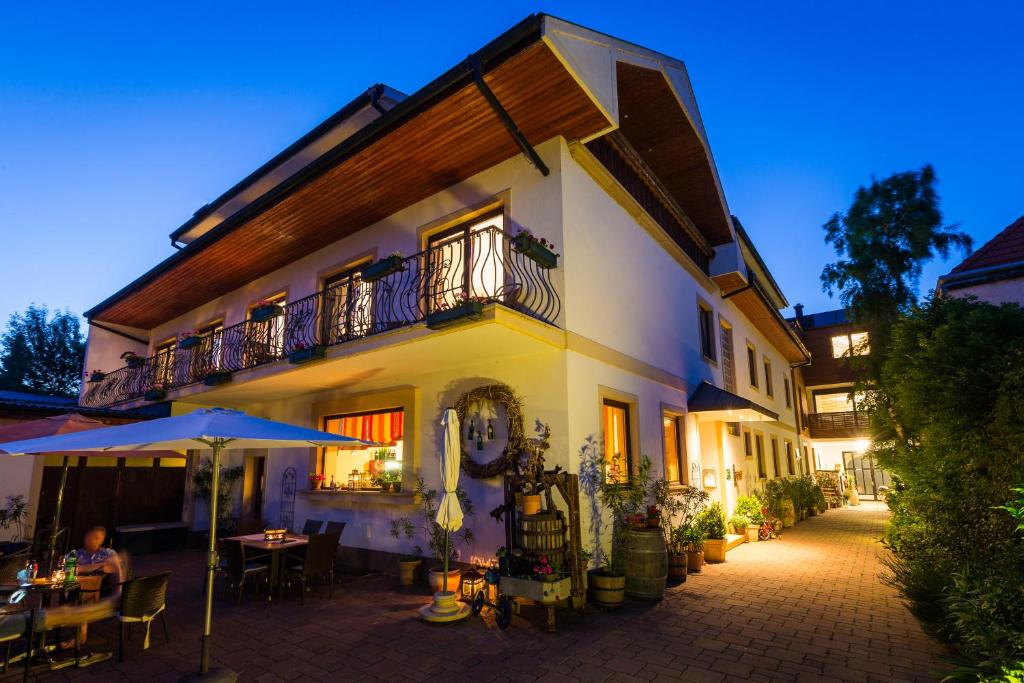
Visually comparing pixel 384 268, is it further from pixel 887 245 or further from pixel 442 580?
pixel 887 245

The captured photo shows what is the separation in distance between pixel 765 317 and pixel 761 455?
445 centimetres

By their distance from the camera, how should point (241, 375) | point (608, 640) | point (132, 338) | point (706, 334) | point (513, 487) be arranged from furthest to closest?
point (132, 338) < point (706, 334) < point (241, 375) < point (513, 487) < point (608, 640)

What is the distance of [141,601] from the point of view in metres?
5.15

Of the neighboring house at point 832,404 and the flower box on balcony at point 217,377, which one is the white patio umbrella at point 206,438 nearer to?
the flower box on balcony at point 217,377

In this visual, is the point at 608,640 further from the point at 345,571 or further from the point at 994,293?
the point at 994,293

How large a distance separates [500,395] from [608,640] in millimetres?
3345

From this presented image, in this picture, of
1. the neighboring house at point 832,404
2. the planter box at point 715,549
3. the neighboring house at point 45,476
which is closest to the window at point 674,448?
the planter box at point 715,549

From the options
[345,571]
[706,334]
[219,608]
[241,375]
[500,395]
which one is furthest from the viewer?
[706,334]

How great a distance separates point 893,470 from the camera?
22.6 ft

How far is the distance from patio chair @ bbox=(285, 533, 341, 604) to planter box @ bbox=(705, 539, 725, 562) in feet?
21.7

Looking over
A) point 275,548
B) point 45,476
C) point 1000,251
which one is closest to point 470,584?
point 275,548

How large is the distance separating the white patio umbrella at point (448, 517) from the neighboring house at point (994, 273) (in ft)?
25.7

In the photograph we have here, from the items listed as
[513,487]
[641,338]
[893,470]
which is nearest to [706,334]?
[641,338]

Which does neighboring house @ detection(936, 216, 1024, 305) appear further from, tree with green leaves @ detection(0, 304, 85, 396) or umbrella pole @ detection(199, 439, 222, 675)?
tree with green leaves @ detection(0, 304, 85, 396)
